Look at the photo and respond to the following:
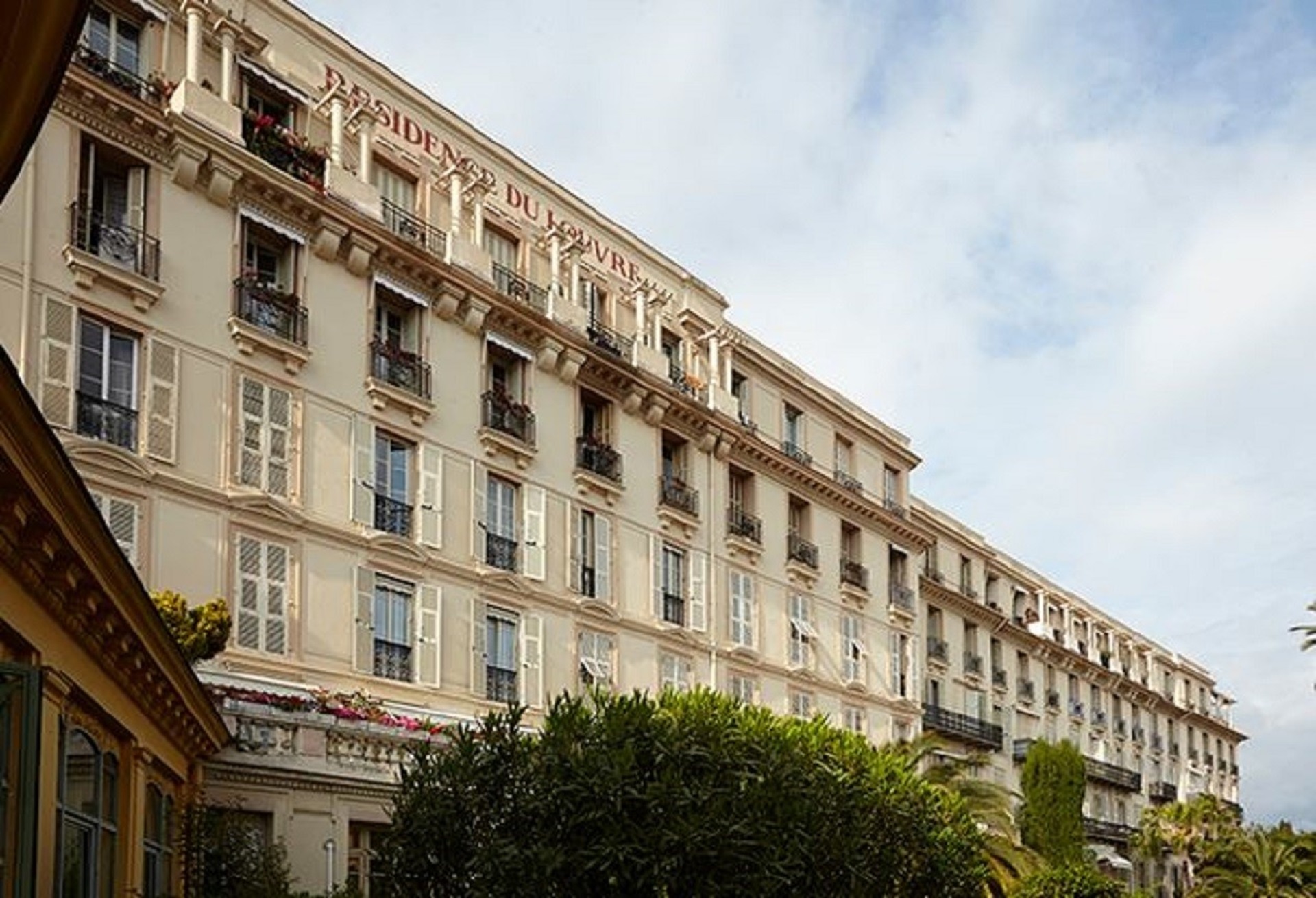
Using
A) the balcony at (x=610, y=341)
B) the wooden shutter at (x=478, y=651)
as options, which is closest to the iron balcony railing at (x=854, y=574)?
the balcony at (x=610, y=341)

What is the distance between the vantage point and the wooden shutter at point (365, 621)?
30.1 meters

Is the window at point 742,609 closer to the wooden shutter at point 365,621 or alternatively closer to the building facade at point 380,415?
the building facade at point 380,415

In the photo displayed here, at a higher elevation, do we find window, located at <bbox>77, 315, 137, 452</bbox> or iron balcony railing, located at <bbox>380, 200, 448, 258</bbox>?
iron balcony railing, located at <bbox>380, 200, 448, 258</bbox>

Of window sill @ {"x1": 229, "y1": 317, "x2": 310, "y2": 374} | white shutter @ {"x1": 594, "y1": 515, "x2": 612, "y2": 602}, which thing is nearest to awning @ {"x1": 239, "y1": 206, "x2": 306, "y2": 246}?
window sill @ {"x1": 229, "y1": 317, "x2": 310, "y2": 374}

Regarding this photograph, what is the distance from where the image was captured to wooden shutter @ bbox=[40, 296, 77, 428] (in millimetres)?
24828

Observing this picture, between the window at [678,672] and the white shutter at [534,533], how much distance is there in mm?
5259

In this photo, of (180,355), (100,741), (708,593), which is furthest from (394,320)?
(100,741)

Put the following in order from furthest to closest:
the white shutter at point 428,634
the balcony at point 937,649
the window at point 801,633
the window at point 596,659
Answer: the balcony at point 937,649
the window at point 801,633
the window at point 596,659
the white shutter at point 428,634

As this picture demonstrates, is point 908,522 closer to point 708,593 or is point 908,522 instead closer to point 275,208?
point 708,593

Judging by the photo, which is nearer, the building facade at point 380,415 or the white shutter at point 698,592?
the building facade at point 380,415

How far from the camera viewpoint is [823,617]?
46.4 m

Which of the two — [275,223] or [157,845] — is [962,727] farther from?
[157,845]

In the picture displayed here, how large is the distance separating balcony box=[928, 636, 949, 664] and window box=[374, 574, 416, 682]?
96.3ft

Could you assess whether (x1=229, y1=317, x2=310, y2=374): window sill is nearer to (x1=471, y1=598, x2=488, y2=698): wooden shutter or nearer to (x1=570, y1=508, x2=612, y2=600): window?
(x1=471, y1=598, x2=488, y2=698): wooden shutter
